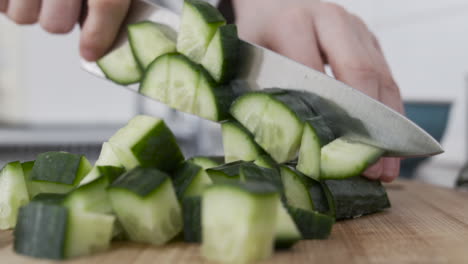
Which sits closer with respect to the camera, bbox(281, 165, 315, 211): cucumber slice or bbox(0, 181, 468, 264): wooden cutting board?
bbox(0, 181, 468, 264): wooden cutting board

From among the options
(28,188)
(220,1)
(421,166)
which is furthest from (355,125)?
(421,166)

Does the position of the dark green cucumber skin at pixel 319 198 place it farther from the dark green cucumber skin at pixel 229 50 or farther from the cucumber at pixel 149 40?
the cucumber at pixel 149 40

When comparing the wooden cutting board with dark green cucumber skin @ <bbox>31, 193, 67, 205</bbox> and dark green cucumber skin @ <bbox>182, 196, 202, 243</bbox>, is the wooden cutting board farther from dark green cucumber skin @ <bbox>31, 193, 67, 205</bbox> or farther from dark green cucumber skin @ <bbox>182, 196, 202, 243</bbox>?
dark green cucumber skin @ <bbox>31, 193, 67, 205</bbox>

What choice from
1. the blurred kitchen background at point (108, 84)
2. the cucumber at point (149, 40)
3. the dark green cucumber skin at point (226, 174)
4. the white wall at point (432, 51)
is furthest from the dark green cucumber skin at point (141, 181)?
the white wall at point (432, 51)

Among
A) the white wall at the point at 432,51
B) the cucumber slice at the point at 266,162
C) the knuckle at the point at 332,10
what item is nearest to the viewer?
the cucumber slice at the point at 266,162

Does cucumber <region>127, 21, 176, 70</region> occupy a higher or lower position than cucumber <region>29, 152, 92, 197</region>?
higher

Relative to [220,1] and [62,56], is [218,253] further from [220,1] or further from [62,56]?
[62,56]

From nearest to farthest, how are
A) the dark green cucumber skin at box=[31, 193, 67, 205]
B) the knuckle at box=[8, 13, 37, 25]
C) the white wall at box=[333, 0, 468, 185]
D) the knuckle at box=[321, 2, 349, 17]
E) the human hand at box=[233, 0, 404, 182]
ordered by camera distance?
1. the dark green cucumber skin at box=[31, 193, 67, 205]
2. the human hand at box=[233, 0, 404, 182]
3. the knuckle at box=[321, 2, 349, 17]
4. the knuckle at box=[8, 13, 37, 25]
5. the white wall at box=[333, 0, 468, 185]

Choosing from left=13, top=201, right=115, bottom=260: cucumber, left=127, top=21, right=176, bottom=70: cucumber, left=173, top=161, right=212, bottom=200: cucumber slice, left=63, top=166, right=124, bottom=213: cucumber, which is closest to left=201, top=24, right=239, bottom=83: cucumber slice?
left=127, top=21, right=176, bottom=70: cucumber
